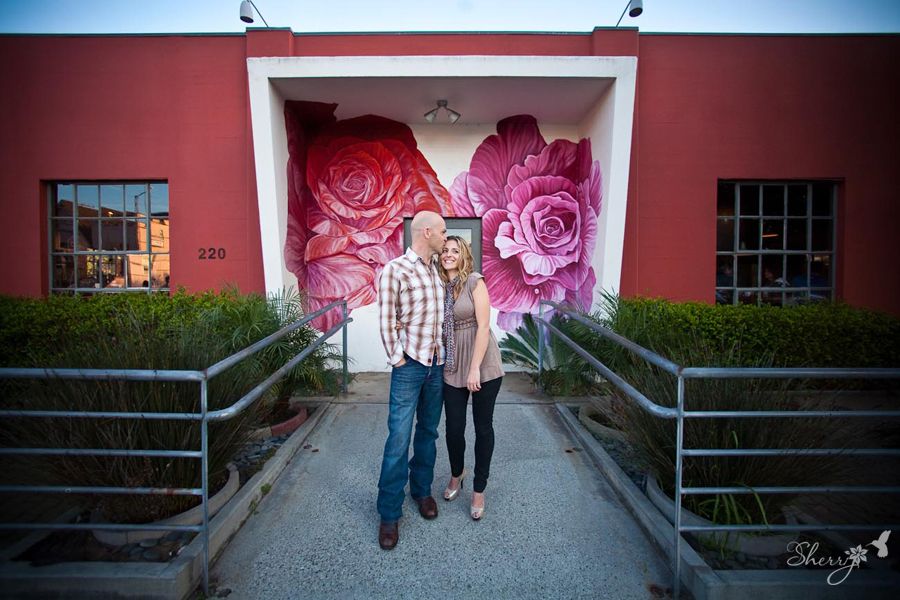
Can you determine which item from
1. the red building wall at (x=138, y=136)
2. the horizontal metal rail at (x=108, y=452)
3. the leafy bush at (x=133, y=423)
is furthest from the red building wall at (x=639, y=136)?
the horizontal metal rail at (x=108, y=452)

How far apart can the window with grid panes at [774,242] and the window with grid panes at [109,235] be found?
8.07 m

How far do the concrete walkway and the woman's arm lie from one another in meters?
0.94

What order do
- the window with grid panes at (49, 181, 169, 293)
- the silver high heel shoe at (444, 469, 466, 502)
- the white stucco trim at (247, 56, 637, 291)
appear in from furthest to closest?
the window with grid panes at (49, 181, 169, 293) < the white stucco trim at (247, 56, 637, 291) < the silver high heel shoe at (444, 469, 466, 502)

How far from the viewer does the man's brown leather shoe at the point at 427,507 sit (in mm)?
2869

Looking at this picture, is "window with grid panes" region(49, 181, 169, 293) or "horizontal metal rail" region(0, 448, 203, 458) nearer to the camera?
"horizontal metal rail" region(0, 448, 203, 458)

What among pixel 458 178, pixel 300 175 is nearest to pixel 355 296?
pixel 300 175

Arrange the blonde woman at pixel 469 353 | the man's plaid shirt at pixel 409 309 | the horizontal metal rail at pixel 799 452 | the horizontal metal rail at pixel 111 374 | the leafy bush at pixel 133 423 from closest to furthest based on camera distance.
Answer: the horizontal metal rail at pixel 111 374
the horizontal metal rail at pixel 799 452
the leafy bush at pixel 133 423
the man's plaid shirt at pixel 409 309
the blonde woman at pixel 469 353

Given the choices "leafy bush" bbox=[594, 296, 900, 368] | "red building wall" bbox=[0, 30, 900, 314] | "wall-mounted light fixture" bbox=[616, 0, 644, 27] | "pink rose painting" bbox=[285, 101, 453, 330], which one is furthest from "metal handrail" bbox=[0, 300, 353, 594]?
"wall-mounted light fixture" bbox=[616, 0, 644, 27]

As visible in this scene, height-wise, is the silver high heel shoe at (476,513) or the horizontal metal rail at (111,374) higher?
the horizontal metal rail at (111,374)

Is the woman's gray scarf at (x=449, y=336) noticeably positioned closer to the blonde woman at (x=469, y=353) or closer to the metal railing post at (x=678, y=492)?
the blonde woman at (x=469, y=353)

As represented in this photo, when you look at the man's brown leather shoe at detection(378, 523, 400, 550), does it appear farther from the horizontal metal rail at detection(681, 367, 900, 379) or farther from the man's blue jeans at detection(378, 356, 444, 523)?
the horizontal metal rail at detection(681, 367, 900, 379)

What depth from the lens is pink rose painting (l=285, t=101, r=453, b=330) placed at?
21.9 ft

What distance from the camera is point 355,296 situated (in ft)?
22.4

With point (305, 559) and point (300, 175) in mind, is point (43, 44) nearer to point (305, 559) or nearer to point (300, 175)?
point (300, 175)
